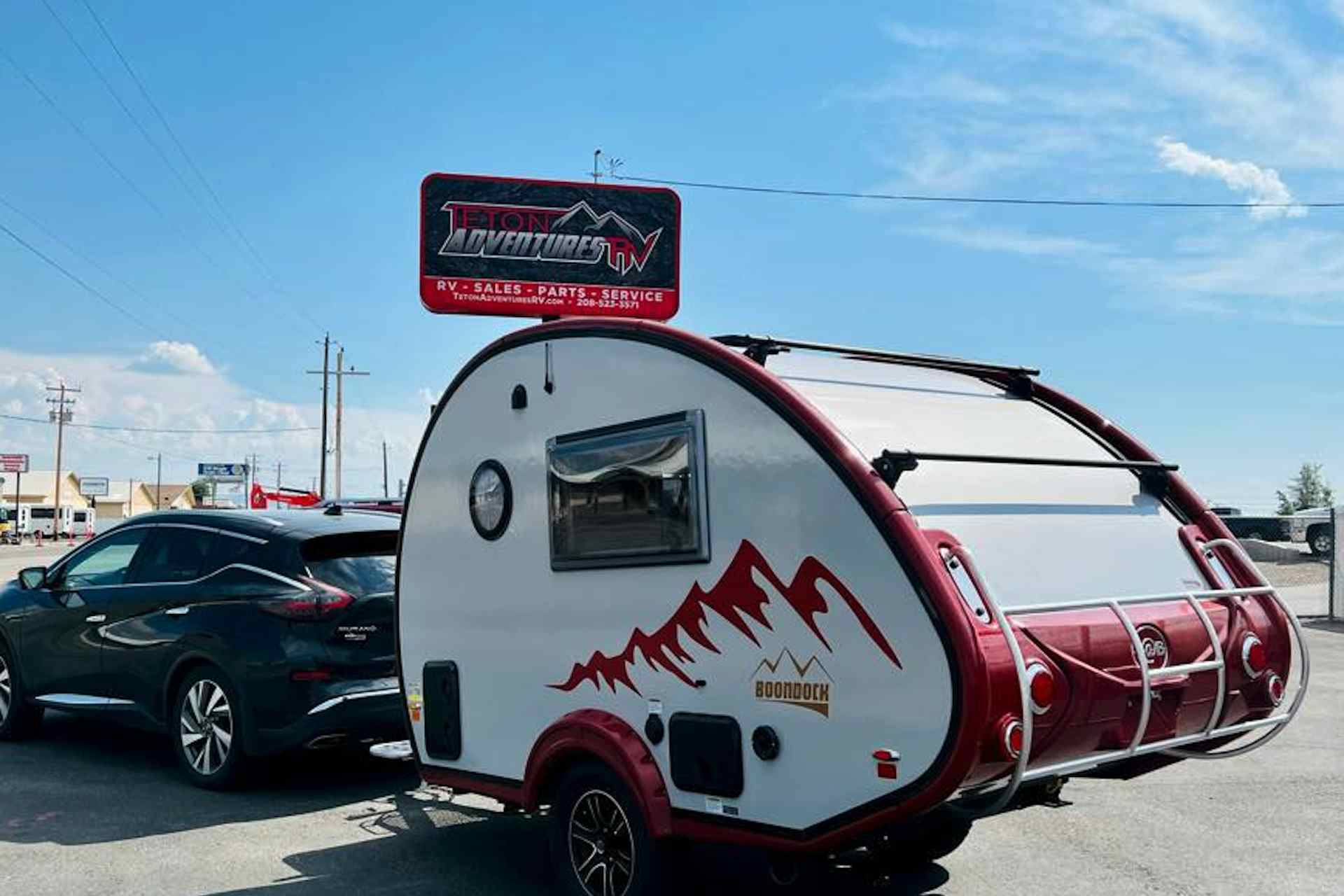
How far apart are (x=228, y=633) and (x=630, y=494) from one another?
3618 mm

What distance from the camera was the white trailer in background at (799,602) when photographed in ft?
13.8

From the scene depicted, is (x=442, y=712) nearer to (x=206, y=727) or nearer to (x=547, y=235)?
(x=206, y=727)

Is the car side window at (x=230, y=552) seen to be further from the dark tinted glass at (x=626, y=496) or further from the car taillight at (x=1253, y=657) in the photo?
the car taillight at (x=1253, y=657)

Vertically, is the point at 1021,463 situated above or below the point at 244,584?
above

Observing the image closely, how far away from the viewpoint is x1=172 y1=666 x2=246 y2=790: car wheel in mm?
7562

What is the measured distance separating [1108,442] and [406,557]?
3511 millimetres

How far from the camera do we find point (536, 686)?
556cm

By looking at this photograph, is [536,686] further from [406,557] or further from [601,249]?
[601,249]

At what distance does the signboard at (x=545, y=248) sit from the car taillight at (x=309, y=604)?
8495 millimetres

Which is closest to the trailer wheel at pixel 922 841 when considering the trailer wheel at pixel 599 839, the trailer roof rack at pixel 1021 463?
the trailer wheel at pixel 599 839

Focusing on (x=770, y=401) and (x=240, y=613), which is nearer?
(x=770, y=401)

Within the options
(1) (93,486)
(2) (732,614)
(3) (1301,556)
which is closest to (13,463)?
(1) (93,486)

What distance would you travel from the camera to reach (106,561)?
894 centimetres

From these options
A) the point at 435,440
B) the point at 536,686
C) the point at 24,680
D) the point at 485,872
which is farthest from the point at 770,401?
the point at 24,680
